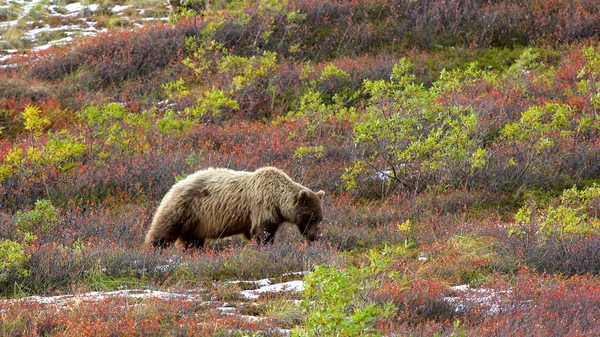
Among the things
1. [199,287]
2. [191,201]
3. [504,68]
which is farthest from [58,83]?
[199,287]

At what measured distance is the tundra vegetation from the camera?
5.91 metres

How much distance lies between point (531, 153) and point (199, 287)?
22.9 feet

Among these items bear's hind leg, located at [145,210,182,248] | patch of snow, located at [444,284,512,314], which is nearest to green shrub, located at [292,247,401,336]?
patch of snow, located at [444,284,512,314]

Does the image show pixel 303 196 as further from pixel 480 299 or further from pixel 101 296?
pixel 101 296

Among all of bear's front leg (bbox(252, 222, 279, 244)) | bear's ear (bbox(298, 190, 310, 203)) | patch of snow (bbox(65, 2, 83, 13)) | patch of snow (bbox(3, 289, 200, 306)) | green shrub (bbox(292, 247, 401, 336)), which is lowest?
bear's front leg (bbox(252, 222, 279, 244))

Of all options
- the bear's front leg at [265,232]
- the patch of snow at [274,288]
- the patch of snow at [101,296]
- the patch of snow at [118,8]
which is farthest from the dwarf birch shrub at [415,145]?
the patch of snow at [118,8]

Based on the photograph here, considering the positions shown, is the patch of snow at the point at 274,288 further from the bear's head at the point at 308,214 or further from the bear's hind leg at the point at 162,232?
the bear's hind leg at the point at 162,232

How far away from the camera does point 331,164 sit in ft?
41.7

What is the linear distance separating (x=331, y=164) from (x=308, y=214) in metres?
3.69

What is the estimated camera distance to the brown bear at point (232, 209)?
891cm

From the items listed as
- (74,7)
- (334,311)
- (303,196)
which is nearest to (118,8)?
(74,7)

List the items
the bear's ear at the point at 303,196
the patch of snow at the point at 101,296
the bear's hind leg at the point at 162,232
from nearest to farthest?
the patch of snow at the point at 101,296 < the bear's hind leg at the point at 162,232 < the bear's ear at the point at 303,196

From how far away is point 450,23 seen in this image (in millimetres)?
19672

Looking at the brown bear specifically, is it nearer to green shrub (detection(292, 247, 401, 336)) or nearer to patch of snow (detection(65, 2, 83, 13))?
green shrub (detection(292, 247, 401, 336))
